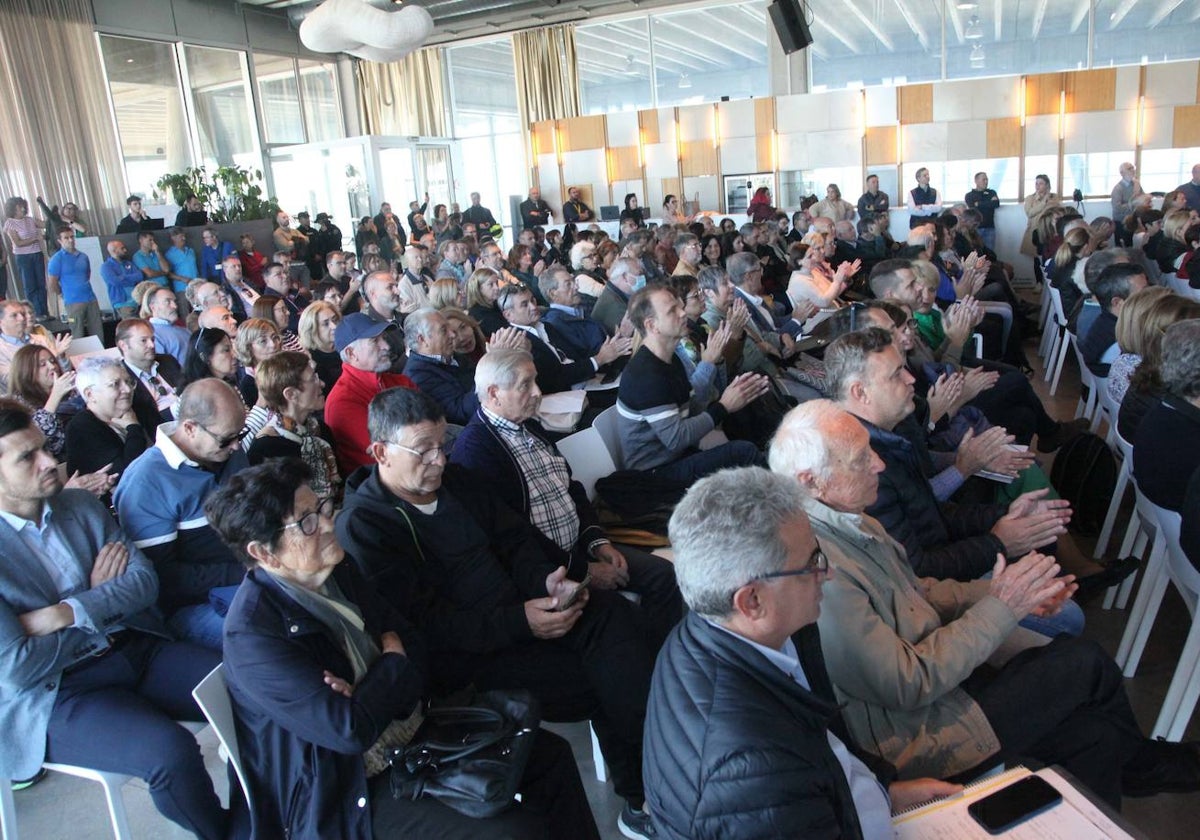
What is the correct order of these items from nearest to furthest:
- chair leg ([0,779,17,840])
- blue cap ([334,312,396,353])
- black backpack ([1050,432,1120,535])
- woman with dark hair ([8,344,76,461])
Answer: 1. chair leg ([0,779,17,840])
2. blue cap ([334,312,396,353])
3. black backpack ([1050,432,1120,535])
4. woman with dark hair ([8,344,76,461])

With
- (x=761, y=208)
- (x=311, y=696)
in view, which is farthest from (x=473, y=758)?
(x=761, y=208)

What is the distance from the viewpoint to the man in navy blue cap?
3.53 metres

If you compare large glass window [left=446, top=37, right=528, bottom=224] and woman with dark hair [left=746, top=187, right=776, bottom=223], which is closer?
woman with dark hair [left=746, top=187, right=776, bottom=223]

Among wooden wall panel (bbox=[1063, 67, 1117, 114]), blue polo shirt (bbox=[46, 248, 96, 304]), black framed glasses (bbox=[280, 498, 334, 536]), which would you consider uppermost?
wooden wall panel (bbox=[1063, 67, 1117, 114])

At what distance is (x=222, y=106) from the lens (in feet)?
49.0

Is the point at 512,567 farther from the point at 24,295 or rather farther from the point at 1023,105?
the point at 1023,105

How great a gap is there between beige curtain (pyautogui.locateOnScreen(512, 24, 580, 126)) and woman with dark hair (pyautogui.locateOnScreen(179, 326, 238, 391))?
13.2m

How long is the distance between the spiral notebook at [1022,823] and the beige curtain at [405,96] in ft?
57.7

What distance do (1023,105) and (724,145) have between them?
4816 mm

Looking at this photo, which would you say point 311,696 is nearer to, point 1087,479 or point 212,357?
point 212,357

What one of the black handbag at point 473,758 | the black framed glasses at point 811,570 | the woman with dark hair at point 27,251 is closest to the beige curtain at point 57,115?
the woman with dark hair at point 27,251

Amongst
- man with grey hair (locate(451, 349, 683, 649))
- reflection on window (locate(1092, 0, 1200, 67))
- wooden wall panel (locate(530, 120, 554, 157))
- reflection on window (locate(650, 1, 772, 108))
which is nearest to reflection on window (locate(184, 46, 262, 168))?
wooden wall panel (locate(530, 120, 554, 157))

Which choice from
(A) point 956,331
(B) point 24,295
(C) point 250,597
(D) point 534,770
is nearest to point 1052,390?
Answer: (A) point 956,331

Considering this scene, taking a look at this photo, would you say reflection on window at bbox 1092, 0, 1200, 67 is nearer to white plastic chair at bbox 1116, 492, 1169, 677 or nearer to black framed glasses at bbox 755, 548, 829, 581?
white plastic chair at bbox 1116, 492, 1169, 677
